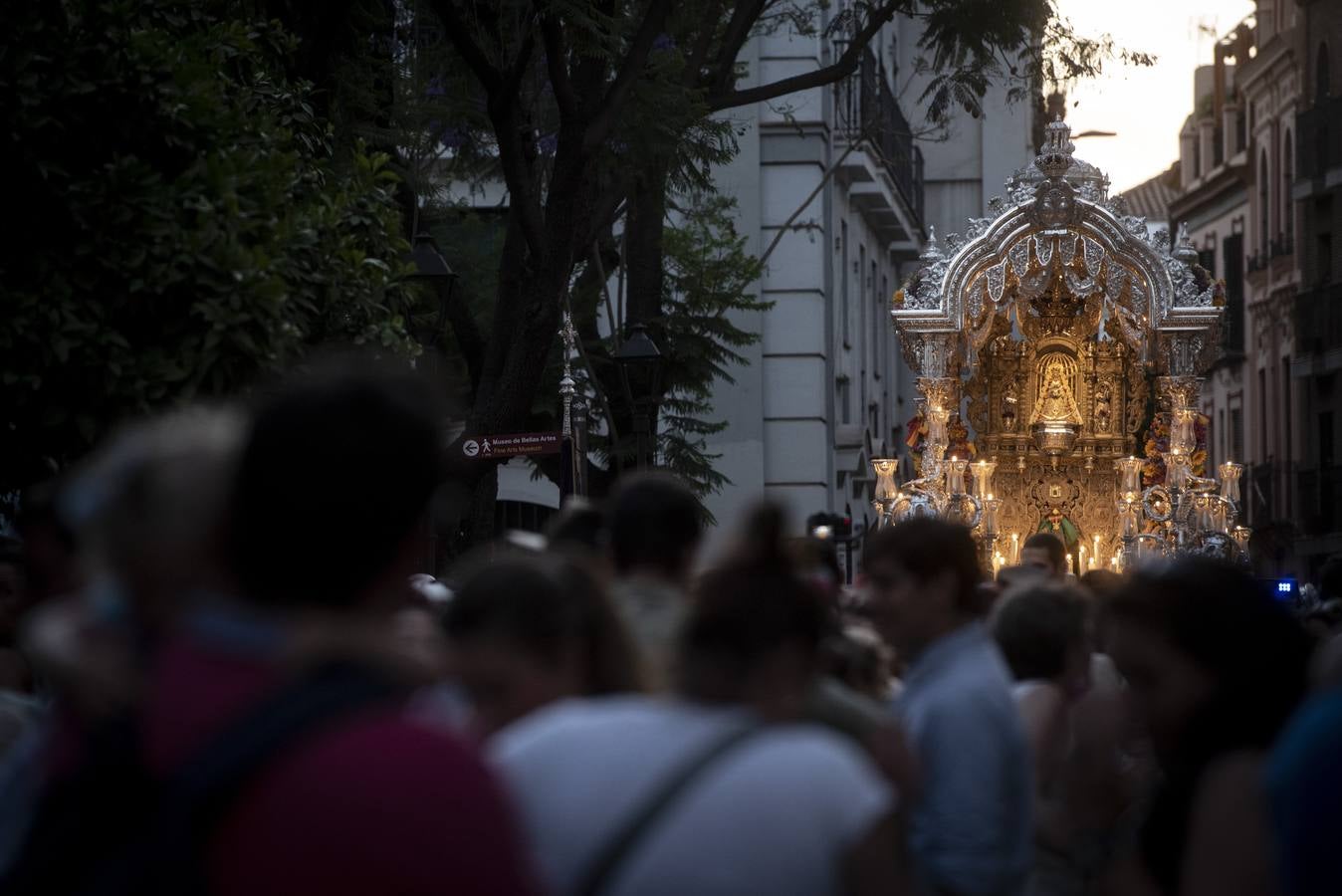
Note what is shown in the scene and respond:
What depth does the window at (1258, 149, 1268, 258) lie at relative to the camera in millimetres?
47250

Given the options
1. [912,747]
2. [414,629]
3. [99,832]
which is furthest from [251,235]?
[99,832]

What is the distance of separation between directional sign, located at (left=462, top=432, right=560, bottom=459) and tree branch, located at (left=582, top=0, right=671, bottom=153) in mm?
1857

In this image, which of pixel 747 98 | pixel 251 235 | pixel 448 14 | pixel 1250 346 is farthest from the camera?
pixel 1250 346

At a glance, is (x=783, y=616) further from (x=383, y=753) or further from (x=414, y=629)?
(x=414, y=629)

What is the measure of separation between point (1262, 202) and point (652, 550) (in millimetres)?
45415

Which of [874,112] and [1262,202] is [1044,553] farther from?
[1262,202]

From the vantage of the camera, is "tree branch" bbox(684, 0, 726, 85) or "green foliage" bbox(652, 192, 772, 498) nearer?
"tree branch" bbox(684, 0, 726, 85)

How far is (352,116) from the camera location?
14906 millimetres

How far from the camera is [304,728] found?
2428mm

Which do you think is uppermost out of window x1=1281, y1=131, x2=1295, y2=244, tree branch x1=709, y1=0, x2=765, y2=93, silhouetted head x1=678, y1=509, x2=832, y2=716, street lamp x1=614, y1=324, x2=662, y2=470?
window x1=1281, y1=131, x2=1295, y2=244

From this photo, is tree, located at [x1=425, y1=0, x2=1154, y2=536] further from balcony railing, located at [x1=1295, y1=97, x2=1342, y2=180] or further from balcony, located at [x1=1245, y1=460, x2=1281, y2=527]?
balcony, located at [x1=1245, y1=460, x2=1281, y2=527]

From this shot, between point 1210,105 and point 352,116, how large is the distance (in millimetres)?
43214

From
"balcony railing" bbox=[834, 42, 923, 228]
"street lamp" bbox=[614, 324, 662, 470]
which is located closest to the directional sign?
"street lamp" bbox=[614, 324, 662, 470]

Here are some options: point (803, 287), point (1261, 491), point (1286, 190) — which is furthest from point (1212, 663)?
point (1286, 190)
